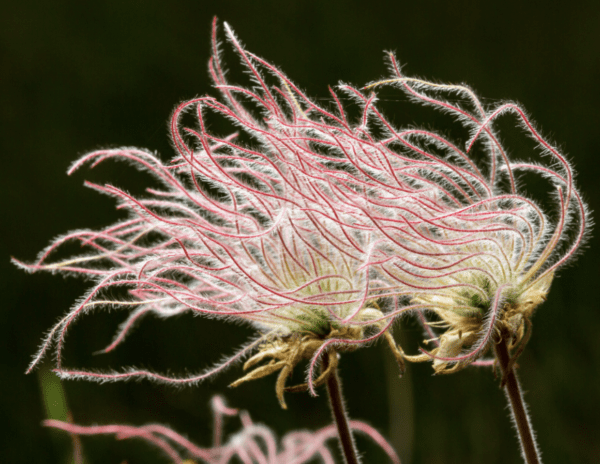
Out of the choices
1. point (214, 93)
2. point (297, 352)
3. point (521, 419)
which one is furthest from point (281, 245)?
point (214, 93)

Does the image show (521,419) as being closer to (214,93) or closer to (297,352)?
(297,352)

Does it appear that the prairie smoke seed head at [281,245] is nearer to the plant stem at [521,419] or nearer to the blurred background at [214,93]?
the plant stem at [521,419]

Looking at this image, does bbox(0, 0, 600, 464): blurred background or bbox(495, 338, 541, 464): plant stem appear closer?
bbox(495, 338, 541, 464): plant stem

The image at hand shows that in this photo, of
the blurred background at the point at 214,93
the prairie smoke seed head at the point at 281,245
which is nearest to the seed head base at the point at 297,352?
the prairie smoke seed head at the point at 281,245

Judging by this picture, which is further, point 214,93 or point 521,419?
point 214,93

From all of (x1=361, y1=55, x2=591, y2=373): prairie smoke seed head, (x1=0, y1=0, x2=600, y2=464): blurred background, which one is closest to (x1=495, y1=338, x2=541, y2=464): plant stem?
(x1=361, y1=55, x2=591, y2=373): prairie smoke seed head

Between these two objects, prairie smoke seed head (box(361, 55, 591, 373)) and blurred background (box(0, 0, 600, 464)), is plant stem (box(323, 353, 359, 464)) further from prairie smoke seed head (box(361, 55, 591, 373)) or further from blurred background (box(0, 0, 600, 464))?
blurred background (box(0, 0, 600, 464))

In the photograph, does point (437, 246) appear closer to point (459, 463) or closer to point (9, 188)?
point (459, 463)

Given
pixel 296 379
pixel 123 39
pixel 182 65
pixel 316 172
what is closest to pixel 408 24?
pixel 182 65
